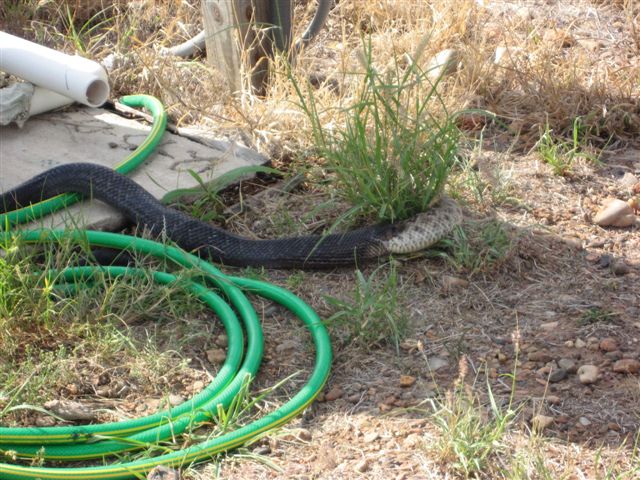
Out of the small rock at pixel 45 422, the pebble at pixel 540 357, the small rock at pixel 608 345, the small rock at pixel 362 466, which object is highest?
the small rock at pixel 45 422

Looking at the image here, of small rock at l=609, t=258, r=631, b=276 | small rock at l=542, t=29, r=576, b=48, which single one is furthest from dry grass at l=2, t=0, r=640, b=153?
small rock at l=609, t=258, r=631, b=276

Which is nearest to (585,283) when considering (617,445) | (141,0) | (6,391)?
(617,445)

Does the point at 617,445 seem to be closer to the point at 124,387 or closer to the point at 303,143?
the point at 124,387

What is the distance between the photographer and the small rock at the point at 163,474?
8.93 feet

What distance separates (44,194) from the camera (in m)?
4.19

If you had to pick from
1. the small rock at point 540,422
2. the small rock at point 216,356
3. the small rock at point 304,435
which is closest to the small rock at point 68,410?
the small rock at point 216,356

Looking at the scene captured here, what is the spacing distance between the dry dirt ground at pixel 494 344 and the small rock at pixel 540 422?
0.07 feet

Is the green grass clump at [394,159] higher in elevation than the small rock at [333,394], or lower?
higher

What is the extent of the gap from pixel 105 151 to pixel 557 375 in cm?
260

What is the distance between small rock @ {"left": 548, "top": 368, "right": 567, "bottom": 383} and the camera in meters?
3.17

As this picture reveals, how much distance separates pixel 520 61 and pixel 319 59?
1.22 meters

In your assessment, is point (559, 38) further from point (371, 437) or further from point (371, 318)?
point (371, 437)

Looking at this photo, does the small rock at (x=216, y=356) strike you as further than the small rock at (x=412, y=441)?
Yes

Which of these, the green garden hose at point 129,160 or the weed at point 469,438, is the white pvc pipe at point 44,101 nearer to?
the green garden hose at point 129,160
